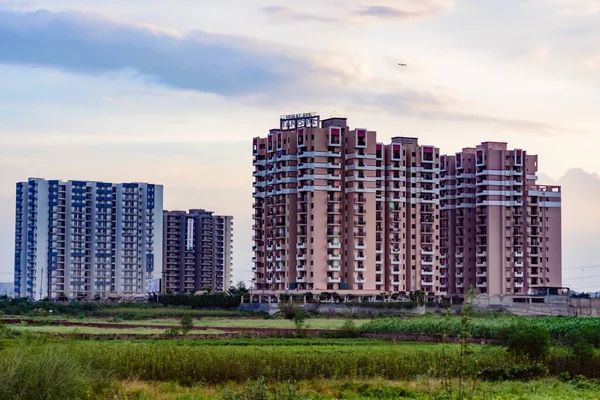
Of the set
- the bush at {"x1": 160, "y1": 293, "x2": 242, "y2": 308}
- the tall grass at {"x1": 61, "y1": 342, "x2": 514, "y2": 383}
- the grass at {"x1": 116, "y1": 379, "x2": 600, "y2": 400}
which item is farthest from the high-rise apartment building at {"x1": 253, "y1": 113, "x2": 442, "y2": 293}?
the grass at {"x1": 116, "y1": 379, "x2": 600, "y2": 400}

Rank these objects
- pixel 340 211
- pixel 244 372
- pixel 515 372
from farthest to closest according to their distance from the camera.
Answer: pixel 340 211, pixel 515 372, pixel 244 372

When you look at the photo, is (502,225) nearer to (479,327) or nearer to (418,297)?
(418,297)

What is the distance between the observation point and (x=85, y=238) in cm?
15112

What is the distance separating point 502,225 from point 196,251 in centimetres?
7183

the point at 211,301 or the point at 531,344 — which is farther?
the point at 211,301

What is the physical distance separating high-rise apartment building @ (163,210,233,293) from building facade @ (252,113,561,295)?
2390 inches

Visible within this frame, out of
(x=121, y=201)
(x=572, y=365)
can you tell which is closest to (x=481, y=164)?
(x=121, y=201)

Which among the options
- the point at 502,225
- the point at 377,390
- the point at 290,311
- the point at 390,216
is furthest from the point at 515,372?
the point at 502,225

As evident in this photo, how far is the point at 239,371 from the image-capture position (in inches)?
1288

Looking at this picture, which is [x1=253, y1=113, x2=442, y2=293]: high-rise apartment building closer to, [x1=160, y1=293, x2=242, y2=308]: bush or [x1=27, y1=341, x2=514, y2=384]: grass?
[x1=160, y1=293, x2=242, y2=308]: bush

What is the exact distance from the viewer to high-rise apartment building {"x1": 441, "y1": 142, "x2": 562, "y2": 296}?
11594 cm

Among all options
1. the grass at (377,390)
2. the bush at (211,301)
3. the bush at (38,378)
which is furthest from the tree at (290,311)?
the bush at (38,378)

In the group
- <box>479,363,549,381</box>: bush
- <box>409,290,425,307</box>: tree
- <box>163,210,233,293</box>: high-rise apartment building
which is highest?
<box>163,210,233,293</box>: high-rise apartment building

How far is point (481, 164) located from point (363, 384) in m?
88.7
